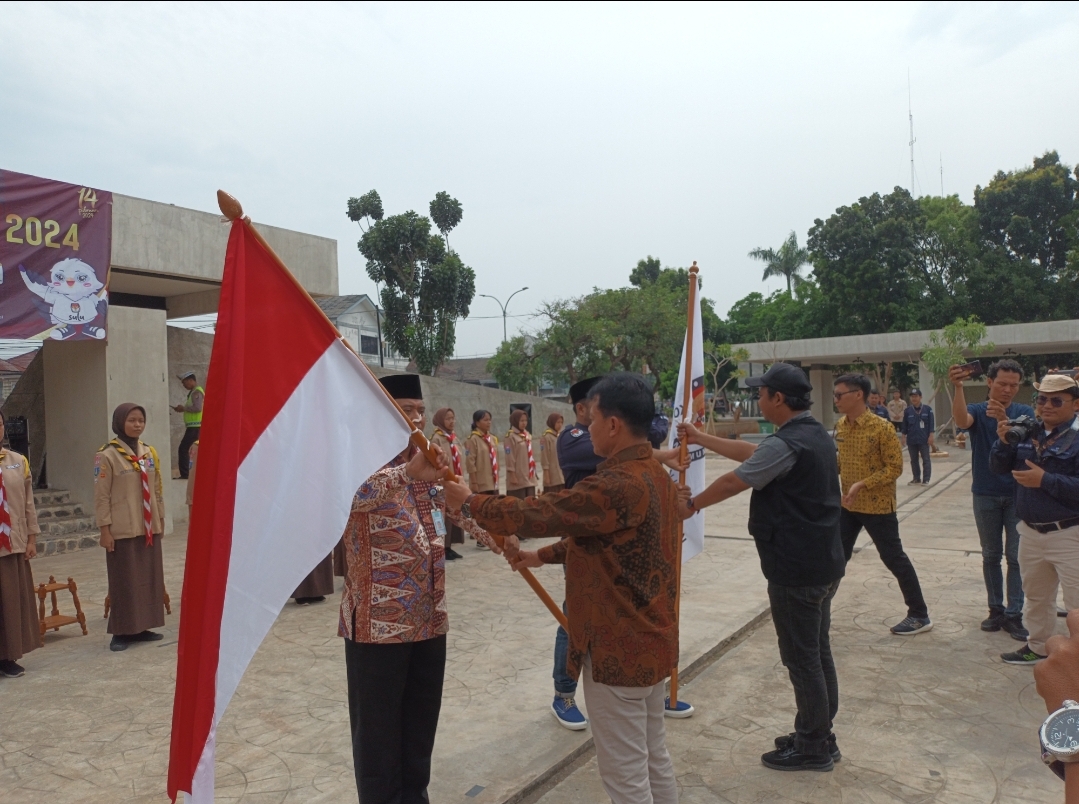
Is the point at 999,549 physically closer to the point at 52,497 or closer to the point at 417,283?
the point at 52,497

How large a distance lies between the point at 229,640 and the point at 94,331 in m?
9.35

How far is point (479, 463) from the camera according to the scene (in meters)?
10.5

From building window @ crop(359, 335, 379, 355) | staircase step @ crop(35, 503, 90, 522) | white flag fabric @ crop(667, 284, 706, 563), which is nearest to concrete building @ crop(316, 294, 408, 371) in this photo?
building window @ crop(359, 335, 379, 355)

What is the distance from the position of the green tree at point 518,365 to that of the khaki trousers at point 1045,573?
2673 centimetres

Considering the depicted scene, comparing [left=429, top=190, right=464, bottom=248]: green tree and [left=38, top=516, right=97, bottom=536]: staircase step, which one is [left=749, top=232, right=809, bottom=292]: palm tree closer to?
[left=429, top=190, right=464, bottom=248]: green tree

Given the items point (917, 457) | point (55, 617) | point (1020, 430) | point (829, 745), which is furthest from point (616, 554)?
point (917, 457)

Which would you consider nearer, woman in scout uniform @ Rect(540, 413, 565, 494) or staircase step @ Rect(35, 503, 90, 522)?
staircase step @ Rect(35, 503, 90, 522)

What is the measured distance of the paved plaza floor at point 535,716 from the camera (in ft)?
11.2

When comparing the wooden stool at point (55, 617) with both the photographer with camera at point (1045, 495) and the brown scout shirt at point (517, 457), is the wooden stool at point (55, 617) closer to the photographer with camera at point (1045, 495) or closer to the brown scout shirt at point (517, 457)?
the brown scout shirt at point (517, 457)

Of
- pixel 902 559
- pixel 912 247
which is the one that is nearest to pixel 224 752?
pixel 902 559

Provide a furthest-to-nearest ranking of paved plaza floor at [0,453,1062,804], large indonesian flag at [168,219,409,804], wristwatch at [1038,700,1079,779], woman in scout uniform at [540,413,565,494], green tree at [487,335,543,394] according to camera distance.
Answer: green tree at [487,335,543,394] → woman in scout uniform at [540,413,565,494] → paved plaza floor at [0,453,1062,804] → large indonesian flag at [168,219,409,804] → wristwatch at [1038,700,1079,779]

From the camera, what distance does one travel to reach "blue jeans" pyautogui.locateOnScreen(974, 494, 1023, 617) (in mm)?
5383

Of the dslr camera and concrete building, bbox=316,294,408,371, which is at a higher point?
concrete building, bbox=316,294,408,371

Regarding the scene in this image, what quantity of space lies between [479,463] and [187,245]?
556 cm
